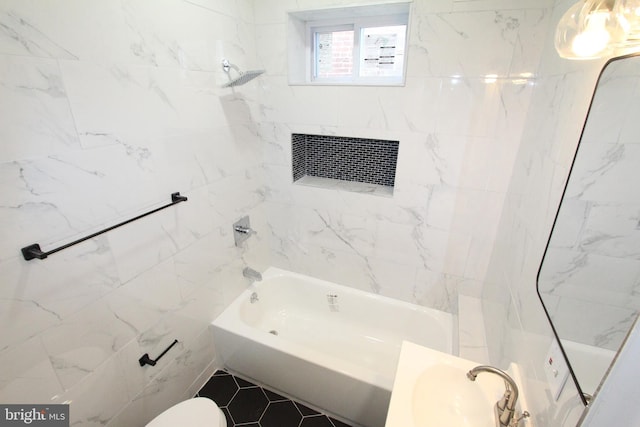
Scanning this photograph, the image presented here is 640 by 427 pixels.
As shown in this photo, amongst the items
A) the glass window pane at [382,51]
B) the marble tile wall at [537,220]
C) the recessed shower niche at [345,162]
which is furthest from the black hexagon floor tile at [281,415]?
the glass window pane at [382,51]

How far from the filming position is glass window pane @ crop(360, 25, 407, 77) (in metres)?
1.81

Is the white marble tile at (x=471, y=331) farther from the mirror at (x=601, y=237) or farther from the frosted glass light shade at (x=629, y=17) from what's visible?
the frosted glass light shade at (x=629, y=17)

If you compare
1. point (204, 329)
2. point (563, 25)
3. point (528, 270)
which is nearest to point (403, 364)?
point (528, 270)

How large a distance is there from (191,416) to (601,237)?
159 centimetres

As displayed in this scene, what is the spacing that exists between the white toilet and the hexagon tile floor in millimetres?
488

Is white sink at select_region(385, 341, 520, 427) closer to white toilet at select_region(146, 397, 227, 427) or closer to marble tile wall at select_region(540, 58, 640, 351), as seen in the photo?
marble tile wall at select_region(540, 58, 640, 351)

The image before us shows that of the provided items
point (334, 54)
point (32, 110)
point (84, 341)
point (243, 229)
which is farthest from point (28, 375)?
point (334, 54)

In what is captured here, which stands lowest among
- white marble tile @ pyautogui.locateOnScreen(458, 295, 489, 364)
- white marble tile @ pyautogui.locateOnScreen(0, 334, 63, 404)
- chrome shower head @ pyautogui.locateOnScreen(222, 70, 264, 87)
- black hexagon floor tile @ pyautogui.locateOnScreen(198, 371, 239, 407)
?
black hexagon floor tile @ pyautogui.locateOnScreen(198, 371, 239, 407)

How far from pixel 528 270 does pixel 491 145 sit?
0.76m

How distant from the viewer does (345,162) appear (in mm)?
2188

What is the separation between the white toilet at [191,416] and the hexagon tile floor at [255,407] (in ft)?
1.60

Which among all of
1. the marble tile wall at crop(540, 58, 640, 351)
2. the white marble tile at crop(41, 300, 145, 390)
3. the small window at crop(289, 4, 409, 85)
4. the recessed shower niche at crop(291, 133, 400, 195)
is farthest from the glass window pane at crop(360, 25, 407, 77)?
the white marble tile at crop(41, 300, 145, 390)

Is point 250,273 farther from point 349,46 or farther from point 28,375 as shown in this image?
point 349,46

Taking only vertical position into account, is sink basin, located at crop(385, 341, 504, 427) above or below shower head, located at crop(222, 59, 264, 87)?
below
